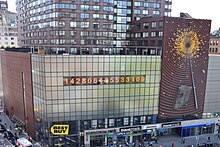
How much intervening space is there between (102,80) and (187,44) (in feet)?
74.4

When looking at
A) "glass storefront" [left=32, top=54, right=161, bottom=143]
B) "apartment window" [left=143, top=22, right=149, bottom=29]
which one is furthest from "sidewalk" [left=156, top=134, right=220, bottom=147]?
"apartment window" [left=143, top=22, right=149, bottom=29]

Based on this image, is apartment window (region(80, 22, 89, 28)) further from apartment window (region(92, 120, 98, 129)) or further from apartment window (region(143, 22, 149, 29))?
apartment window (region(92, 120, 98, 129))

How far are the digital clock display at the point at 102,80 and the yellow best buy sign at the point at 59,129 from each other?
8760 millimetres

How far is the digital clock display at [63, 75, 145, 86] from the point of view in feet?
157

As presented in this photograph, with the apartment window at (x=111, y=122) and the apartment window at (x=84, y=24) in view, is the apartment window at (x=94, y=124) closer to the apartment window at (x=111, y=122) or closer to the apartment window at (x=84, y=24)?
the apartment window at (x=111, y=122)

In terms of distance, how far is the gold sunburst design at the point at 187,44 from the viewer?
5412cm

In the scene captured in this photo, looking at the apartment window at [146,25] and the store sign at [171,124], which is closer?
the store sign at [171,124]

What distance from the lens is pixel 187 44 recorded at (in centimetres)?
5528

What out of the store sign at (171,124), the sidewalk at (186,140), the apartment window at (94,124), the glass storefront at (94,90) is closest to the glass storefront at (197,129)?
the sidewalk at (186,140)

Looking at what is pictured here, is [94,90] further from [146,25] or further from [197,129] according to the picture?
[197,129]

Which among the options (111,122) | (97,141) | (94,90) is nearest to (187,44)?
(94,90)

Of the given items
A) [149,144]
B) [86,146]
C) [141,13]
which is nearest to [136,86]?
[149,144]

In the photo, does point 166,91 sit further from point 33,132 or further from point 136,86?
point 33,132

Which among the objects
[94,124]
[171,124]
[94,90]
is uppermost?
[94,90]
